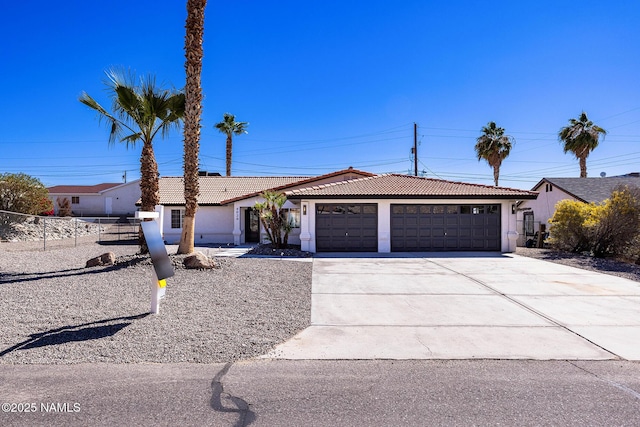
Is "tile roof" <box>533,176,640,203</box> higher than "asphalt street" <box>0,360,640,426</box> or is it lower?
higher

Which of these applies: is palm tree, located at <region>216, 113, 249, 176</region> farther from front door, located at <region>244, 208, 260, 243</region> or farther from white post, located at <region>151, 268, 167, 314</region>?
white post, located at <region>151, 268, 167, 314</region>

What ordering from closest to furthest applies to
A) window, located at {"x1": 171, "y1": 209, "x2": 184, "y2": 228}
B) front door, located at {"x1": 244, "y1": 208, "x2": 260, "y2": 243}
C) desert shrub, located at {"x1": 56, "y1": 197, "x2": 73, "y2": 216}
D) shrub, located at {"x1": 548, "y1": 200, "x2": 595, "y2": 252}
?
shrub, located at {"x1": 548, "y1": 200, "x2": 595, "y2": 252} < front door, located at {"x1": 244, "y1": 208, "x2": 260, "y2": 243} < window, located at {"x1": 171, "y1": 209, "x2": 184, "y2": 228} < desert shrub, located at {"x1": 56, "y1": 197, "x2": 73, "y2": 216}

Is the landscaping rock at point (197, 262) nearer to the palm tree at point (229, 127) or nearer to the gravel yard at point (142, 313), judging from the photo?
the gravel yard at point (142, 313)

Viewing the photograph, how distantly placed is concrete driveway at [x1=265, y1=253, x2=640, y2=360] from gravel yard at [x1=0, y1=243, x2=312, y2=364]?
763mm

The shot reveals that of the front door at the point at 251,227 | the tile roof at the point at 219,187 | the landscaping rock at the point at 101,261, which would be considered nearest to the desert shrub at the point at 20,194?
the tile roof at the point at 219,187

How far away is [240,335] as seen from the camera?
5719 mm

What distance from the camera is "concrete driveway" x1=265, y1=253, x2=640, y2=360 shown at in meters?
5.26

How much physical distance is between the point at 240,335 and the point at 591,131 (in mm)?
37635

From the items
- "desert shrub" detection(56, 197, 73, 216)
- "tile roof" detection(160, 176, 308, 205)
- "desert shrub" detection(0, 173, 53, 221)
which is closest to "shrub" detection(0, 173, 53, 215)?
"desert shrub" detection(0, 173, 53, 221)

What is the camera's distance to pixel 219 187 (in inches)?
1077

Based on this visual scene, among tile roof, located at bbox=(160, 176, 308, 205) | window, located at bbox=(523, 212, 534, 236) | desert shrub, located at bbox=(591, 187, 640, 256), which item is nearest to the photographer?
desert shrub, located at bbox=(591, 187, 640, 256)

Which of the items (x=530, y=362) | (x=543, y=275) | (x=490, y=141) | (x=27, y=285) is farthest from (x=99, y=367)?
(x=490, y=141)

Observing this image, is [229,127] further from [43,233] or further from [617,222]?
[617,222]

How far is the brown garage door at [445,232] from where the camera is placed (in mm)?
18500
